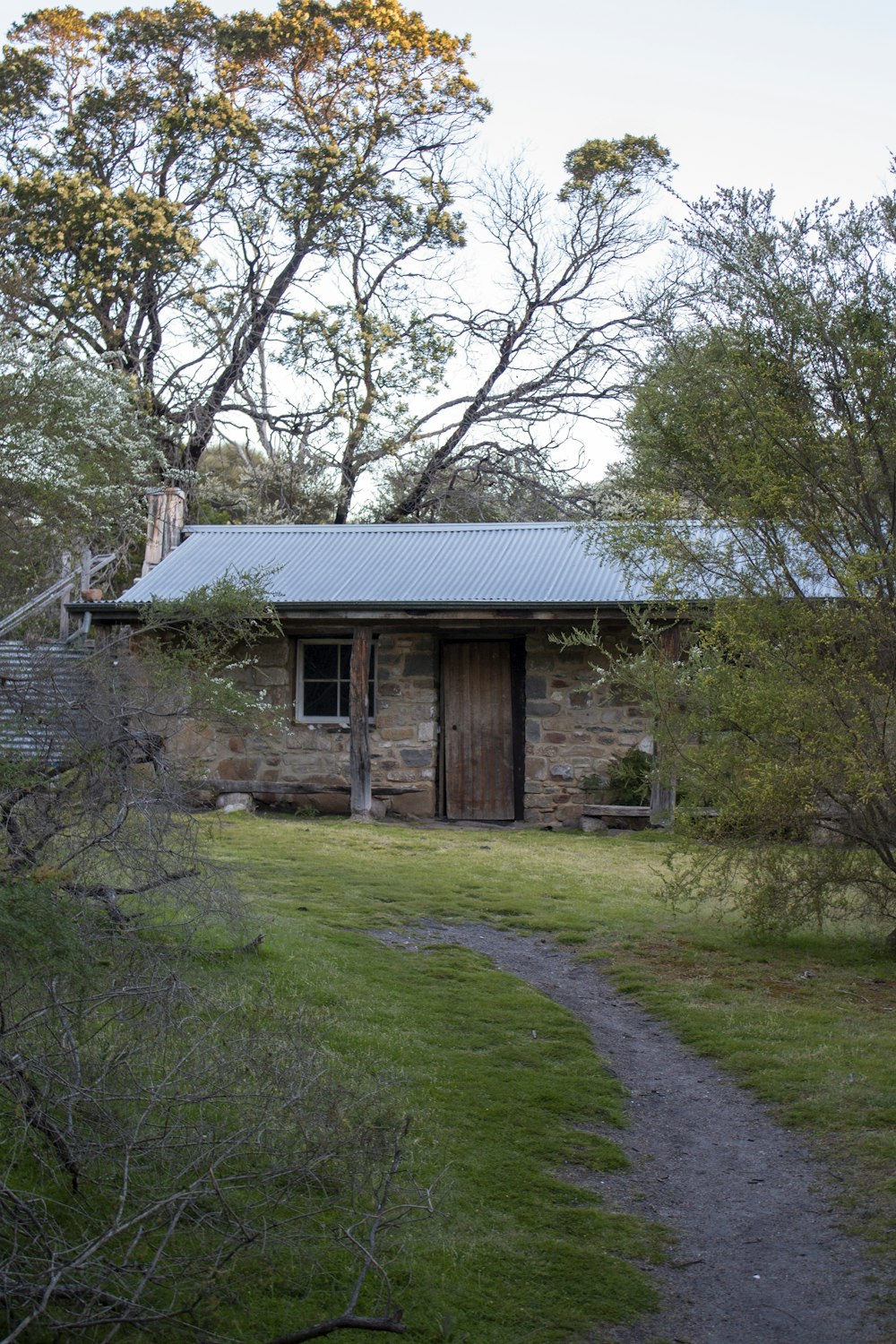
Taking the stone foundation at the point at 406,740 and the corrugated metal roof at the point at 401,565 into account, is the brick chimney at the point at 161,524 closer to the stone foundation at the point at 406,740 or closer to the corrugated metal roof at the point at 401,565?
the corrugated metal roof at the point at 401,565

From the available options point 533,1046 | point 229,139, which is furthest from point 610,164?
point 533,1046

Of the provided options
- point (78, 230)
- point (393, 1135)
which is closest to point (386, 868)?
point (393, 1135)

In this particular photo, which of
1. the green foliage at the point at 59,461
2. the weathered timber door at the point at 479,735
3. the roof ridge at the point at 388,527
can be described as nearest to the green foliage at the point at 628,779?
the weathered timber door at the point at 479,735

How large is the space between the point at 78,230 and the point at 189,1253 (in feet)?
67.1

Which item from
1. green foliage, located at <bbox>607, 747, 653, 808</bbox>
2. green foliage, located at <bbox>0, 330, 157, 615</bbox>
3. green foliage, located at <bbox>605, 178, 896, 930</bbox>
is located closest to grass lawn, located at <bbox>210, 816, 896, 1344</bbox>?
green foliage, located at <bbox>605, 178, 896, 930</bbox>

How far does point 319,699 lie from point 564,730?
3034 millimetres

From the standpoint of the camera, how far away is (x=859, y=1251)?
394cm

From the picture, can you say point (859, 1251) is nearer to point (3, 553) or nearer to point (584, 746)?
point (3, 553)

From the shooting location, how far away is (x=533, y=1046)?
5973mm

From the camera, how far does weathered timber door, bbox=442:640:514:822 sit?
49.5 feet

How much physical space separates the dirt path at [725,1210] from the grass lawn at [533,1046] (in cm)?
12

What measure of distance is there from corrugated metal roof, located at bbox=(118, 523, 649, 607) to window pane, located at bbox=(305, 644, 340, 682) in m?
0.81

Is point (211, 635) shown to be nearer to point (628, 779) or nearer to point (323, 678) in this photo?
point (323, 678)

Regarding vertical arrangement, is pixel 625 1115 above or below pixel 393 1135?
below
